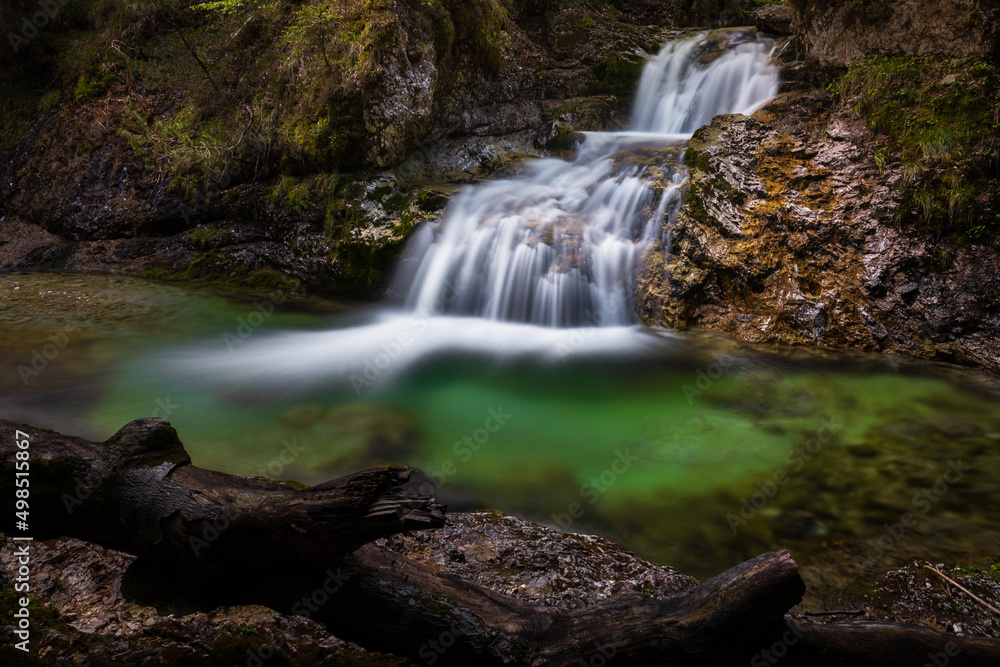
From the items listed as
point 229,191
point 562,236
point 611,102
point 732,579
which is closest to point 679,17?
point 611,102

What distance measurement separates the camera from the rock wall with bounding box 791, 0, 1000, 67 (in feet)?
19.5

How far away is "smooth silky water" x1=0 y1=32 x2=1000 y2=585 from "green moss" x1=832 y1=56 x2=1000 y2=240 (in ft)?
5.40

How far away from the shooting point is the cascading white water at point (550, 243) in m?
7.19

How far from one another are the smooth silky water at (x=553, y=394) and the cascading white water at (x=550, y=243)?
0.10 feet

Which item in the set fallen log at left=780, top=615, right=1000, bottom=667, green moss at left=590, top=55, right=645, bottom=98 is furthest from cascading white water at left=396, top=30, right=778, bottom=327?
fallen log at left=780, top=615, right=1000, bottom=667

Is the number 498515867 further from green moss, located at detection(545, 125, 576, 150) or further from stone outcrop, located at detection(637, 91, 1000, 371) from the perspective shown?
green moss, located at detection(545, 125, 576, 150)

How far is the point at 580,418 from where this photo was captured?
16.3 feet

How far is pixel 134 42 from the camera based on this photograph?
406 inches

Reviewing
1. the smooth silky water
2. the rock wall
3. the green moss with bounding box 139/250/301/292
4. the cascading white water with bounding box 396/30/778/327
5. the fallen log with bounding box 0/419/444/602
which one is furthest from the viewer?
the green moss with bounding box 139/250/301/292

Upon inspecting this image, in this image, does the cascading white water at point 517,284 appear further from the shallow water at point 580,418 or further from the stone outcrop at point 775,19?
the stone outcrop at point 775,19

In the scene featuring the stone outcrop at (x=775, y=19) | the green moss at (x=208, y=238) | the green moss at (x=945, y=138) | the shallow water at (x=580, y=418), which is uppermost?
the stone outcrop at (x=775, y=19)

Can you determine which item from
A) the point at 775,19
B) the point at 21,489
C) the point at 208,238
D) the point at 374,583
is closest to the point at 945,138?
the point at 775,19

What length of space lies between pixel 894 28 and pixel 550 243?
4732mm

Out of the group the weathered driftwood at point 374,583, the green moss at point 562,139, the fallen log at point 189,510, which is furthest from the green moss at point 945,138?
the fallen log at point 189,510
